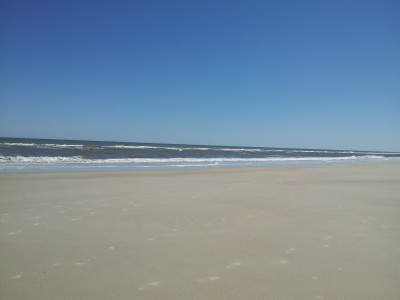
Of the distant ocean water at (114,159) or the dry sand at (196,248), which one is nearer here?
the dry sand at (196,248)

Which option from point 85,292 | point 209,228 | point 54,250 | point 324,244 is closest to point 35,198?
point 54,250

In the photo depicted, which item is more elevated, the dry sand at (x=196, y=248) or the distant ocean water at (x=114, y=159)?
the distant ocean water at (x=114, y=159)

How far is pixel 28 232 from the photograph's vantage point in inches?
211

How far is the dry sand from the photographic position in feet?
11.4

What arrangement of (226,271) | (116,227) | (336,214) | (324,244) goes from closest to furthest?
→ (226,271), (324,244), (116,227), (336,214)

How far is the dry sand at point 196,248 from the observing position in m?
3.46

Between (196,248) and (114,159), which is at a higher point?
(114,159)

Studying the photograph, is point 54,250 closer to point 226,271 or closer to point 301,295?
point 226,271

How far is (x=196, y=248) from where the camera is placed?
185 inches

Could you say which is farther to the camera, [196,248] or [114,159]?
[114,159]

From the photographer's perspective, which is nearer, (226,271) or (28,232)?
(226,271)

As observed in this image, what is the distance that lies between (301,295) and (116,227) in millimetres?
3597

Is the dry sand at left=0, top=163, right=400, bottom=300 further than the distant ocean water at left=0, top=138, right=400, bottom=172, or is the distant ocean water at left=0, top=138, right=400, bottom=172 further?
the distant ocean water at left=0, top=138, right=400, bottom=172

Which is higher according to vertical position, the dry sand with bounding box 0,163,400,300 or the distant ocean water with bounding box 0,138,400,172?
the distant ocean water with bounding box 0,138,400,172
